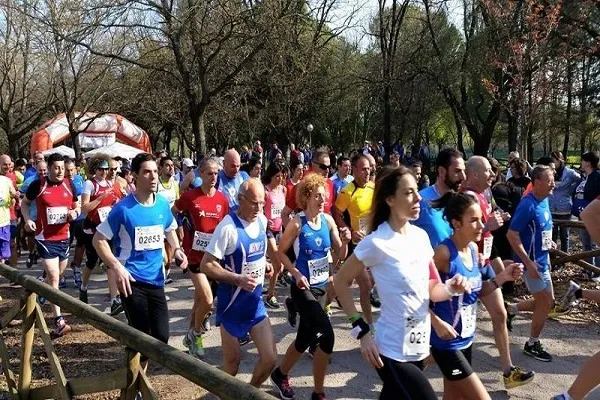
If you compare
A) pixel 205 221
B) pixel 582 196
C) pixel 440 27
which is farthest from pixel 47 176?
pixel 440 27

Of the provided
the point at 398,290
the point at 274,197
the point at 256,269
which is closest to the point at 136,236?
the point at 256,269

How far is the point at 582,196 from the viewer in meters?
10.1

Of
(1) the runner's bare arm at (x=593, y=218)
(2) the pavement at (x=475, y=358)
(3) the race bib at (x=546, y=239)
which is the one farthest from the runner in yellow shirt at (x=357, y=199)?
(1) the runner's bare arm at (x=593, y=218)

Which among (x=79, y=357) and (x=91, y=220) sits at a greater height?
(x=91, y=220)

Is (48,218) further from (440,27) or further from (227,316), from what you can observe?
(440,27)

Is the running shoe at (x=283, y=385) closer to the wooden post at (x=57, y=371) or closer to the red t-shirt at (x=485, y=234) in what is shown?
the wooden post at (x=57, y=371)

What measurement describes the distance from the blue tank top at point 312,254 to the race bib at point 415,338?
76.8 inches

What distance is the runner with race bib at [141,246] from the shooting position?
A: 183 inches

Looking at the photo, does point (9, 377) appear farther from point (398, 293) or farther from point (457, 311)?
point (457, 311)

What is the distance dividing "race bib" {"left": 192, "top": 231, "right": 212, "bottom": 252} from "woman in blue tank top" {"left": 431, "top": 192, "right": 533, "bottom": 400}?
3.07 metres

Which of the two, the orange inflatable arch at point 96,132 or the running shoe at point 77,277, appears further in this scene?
the orange inflatable arch at point 96,132

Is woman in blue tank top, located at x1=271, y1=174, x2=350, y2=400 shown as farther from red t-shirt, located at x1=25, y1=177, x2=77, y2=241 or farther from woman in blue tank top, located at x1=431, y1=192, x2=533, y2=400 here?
red t-shirt, located at x1=25, y1=177, x2=77, y2=241

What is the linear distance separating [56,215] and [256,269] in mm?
3711

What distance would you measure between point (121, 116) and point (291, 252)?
84.4ft
